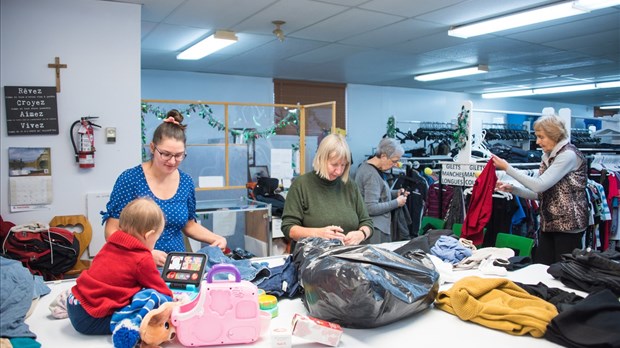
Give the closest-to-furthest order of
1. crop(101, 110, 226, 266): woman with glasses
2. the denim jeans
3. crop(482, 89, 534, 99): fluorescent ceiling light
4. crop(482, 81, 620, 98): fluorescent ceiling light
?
the denim jeans, crop(101, 110, 226, 266): woman with glasses, crop(482, 81, 620, 98): fluorescent ceiling light, crop(482, 89, 534, 99): fluorescent ceiling light

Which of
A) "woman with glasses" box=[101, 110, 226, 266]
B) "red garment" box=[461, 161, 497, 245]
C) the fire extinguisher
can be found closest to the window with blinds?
"red garment" box=[461, 161, 497, 245]

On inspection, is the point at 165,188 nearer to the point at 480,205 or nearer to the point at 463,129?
the point at 480,205

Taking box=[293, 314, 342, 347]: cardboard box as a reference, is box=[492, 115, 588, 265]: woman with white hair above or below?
above

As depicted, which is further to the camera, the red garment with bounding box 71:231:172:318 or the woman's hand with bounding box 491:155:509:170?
the woman's hand with bounding box 491:155:509:170

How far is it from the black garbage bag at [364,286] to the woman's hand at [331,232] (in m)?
0.55

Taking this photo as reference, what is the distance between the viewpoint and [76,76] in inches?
147

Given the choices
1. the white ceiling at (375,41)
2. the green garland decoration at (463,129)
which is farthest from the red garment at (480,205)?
the white ceiling at (375,41)

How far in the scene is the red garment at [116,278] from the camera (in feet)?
4.86

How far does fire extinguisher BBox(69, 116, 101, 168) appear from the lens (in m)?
3.70

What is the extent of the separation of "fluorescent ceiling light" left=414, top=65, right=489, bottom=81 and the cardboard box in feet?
20.1

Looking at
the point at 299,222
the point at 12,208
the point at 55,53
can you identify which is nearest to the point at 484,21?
the point at 299,222

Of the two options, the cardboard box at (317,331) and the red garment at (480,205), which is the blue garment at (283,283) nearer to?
the cardboard box at (317,331)

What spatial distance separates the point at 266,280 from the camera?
2.01 m

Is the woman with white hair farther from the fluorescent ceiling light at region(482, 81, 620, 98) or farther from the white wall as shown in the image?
the fluorescent ceiling light at region(482, 81, 620, 98)
